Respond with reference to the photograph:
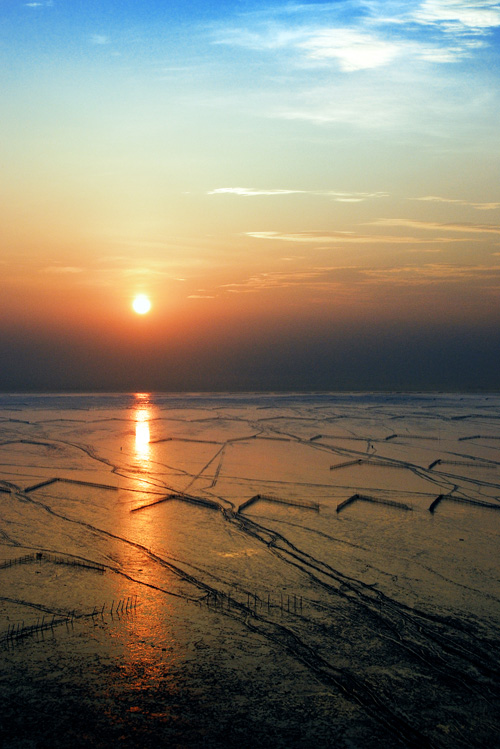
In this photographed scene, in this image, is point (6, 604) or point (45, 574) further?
point (45, 574)

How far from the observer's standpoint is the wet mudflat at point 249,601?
2.48 metres

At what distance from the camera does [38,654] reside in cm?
290

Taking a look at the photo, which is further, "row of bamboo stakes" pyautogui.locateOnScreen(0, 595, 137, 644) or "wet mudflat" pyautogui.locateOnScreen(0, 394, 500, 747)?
"row of bamboo stakes" pyautogui.locateOnScreen(0, 595, 137, 644)

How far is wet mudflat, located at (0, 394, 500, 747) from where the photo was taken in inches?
97.5

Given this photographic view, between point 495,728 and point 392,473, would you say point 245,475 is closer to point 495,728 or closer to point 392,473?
point 392,473

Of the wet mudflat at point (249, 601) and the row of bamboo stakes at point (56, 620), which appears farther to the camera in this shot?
the row of bamboo stakes at point (56, 620)

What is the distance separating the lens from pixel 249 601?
3498 mm

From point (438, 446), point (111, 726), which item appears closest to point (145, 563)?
point (111, 726)

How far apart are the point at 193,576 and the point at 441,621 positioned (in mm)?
1569

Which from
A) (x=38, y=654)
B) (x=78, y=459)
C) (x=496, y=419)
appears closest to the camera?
(x=38, y=654)

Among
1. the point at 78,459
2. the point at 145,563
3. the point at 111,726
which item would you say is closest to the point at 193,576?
the point at 145,563

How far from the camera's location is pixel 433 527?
4930mm

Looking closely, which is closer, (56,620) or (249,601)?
(56,620)

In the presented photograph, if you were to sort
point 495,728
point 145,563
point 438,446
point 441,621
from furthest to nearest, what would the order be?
1. point 438,446
2. point 145,563
3. point 441,621
4. point 495,728
